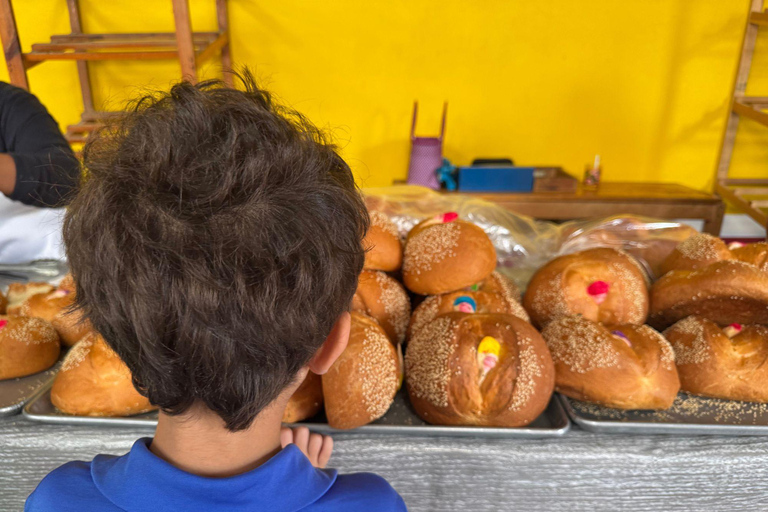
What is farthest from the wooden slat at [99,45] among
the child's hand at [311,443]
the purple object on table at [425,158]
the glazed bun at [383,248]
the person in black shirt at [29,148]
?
the child's hand at [311,443]

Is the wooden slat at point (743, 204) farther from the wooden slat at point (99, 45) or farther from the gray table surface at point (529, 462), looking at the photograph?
the wooden slat at point (99, 45)

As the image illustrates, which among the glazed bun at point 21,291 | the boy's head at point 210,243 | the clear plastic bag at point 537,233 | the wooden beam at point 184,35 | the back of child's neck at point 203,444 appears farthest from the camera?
the wooden beam at point 184,35

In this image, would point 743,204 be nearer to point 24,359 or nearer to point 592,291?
point 592,291

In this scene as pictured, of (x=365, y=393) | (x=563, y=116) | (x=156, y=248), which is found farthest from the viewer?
(x=563, y=116)

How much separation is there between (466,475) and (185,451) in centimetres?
49

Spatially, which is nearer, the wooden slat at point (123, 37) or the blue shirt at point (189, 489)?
the blue shirt at point (189, 489)

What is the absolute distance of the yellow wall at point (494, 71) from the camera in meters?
2.85

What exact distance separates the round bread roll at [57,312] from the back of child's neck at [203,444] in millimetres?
584

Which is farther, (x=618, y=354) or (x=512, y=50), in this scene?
(x=512, y=50)

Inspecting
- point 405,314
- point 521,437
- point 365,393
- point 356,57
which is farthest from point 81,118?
point 521,437

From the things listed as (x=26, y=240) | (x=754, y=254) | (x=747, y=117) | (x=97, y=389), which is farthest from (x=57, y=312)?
(x=747, y=117)

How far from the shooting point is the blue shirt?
20.9 inches

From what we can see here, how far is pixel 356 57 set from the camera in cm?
297

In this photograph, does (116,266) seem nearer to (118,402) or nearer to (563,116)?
(118,402)
